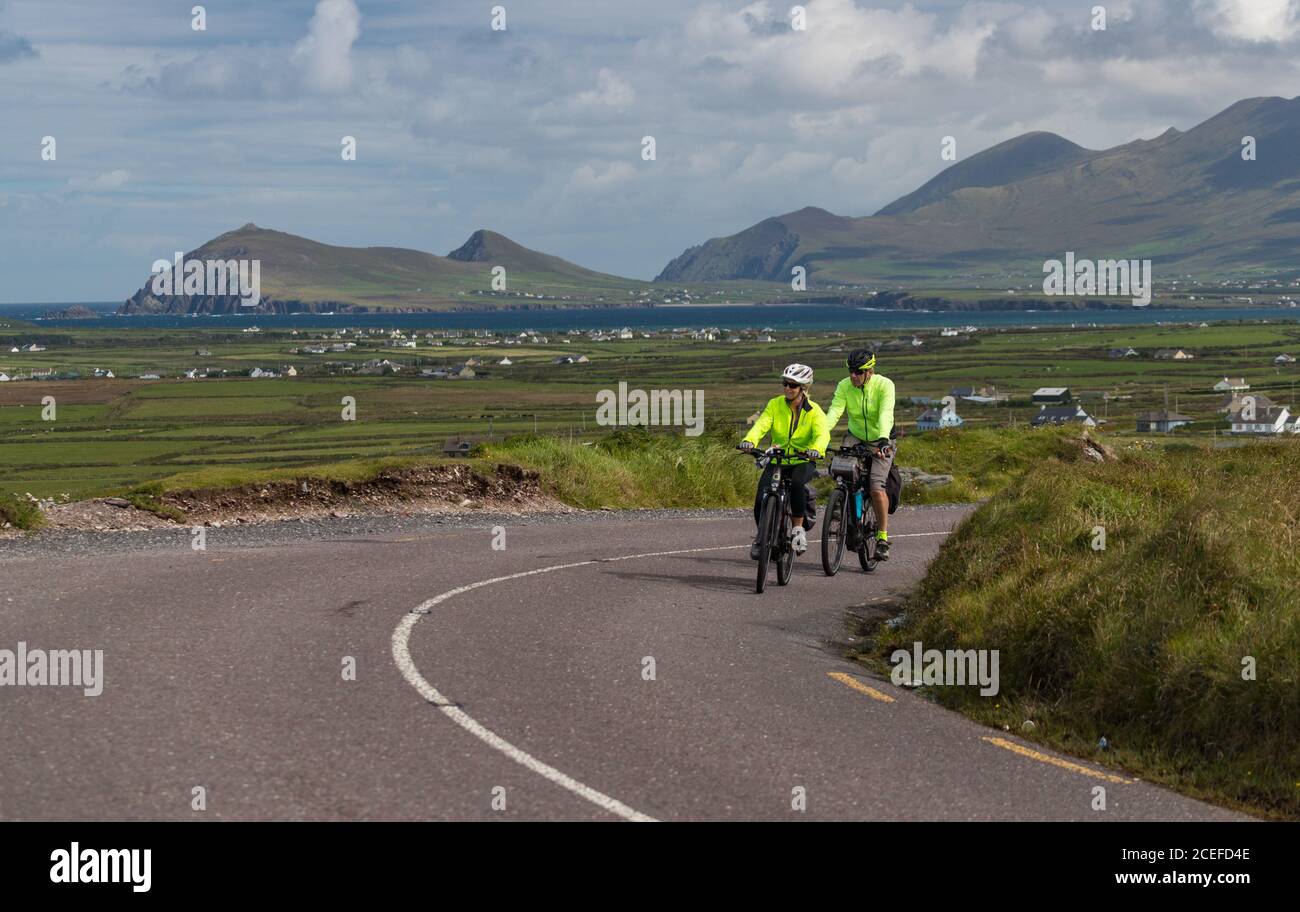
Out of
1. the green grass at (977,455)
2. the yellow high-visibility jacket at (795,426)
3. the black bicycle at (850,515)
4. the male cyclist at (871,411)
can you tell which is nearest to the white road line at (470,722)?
the yellow high-visibility jacket at (795,426)

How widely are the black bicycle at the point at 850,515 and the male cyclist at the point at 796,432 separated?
102 centimetres

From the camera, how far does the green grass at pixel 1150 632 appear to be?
8.20 metres

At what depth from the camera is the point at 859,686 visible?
1023 cm

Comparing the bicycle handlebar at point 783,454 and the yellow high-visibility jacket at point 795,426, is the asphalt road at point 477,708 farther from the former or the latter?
the yellow high-visibility jacket at point 795,426

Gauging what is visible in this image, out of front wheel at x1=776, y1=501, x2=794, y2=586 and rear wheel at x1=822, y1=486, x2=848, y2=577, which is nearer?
front wheel at x1=776, y1=501, x2=794, y2=586

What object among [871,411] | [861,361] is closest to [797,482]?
[871,411]

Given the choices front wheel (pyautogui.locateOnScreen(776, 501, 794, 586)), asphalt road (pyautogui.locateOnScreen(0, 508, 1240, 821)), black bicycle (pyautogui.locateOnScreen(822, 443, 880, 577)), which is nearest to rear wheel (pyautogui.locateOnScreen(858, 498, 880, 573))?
black bicycle (pyautogui.locateOnScreen(822, 443, 880, 577))

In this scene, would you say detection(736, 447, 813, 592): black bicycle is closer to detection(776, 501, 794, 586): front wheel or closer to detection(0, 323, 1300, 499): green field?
detection(776, 501, 794, 586): front wheel

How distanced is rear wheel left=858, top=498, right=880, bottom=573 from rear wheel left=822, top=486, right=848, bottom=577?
208 millimetres

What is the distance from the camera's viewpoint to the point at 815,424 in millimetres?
14797

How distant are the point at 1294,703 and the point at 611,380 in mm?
169548

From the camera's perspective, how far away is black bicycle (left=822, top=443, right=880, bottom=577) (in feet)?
52.0
